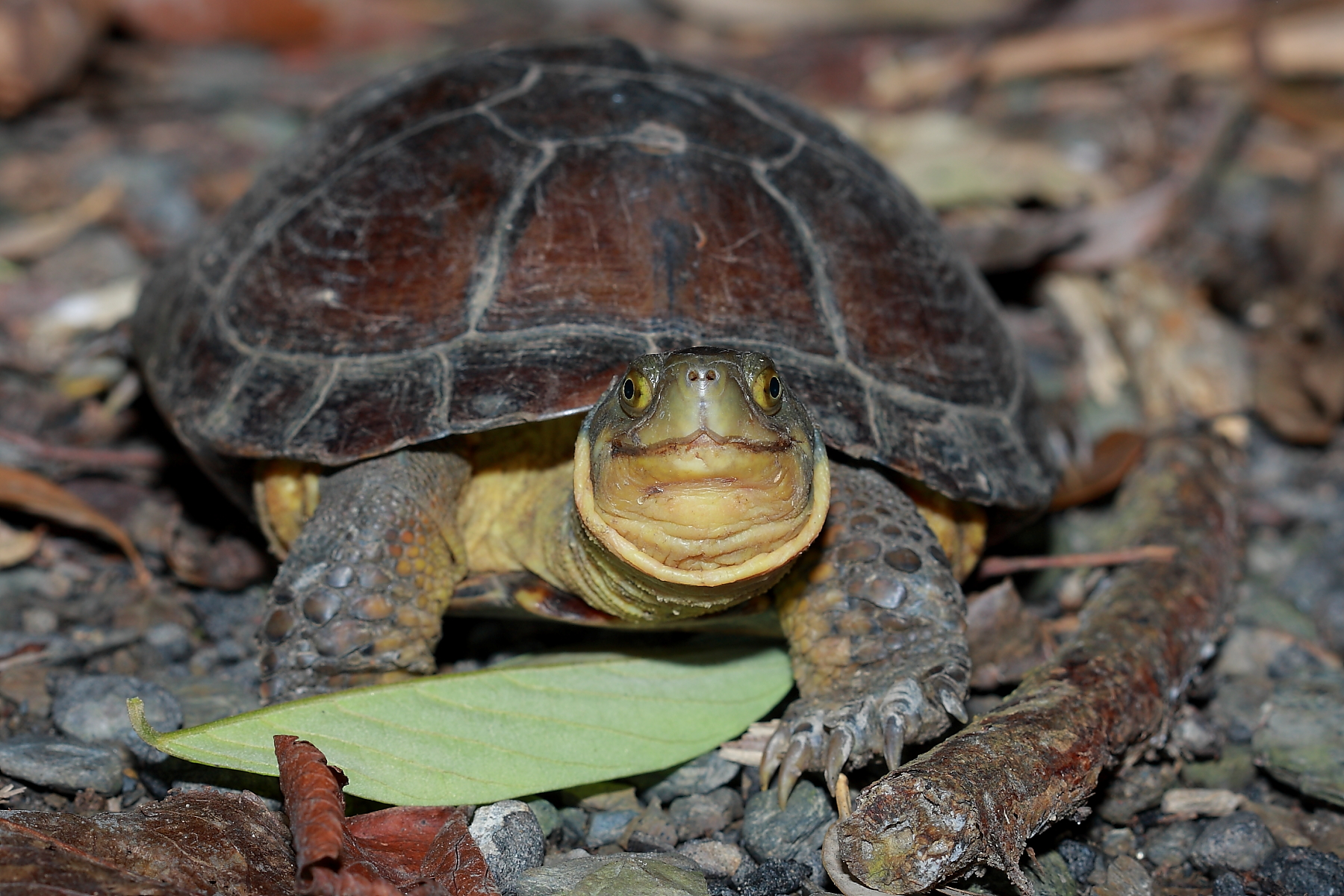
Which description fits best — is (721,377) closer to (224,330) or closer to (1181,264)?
(224,330)

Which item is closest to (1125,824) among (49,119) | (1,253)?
(1,253)

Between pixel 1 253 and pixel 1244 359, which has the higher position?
pixel 1244 359

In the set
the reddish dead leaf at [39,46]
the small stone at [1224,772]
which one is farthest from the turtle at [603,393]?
the reddish dead leaf at [39,46]

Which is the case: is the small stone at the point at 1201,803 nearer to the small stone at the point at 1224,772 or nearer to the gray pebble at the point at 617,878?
the small stone at the point at 1224,772

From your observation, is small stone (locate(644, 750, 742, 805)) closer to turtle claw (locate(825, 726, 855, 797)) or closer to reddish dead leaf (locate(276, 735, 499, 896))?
turtle claw (locate(825, 726, 855, 797))

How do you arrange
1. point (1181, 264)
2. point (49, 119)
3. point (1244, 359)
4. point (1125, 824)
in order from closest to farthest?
point (1125, 824) < point (1244, 359) < point (1181, 264) < point (49, 119)

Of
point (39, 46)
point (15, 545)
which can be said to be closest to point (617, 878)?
point (15, 545)
